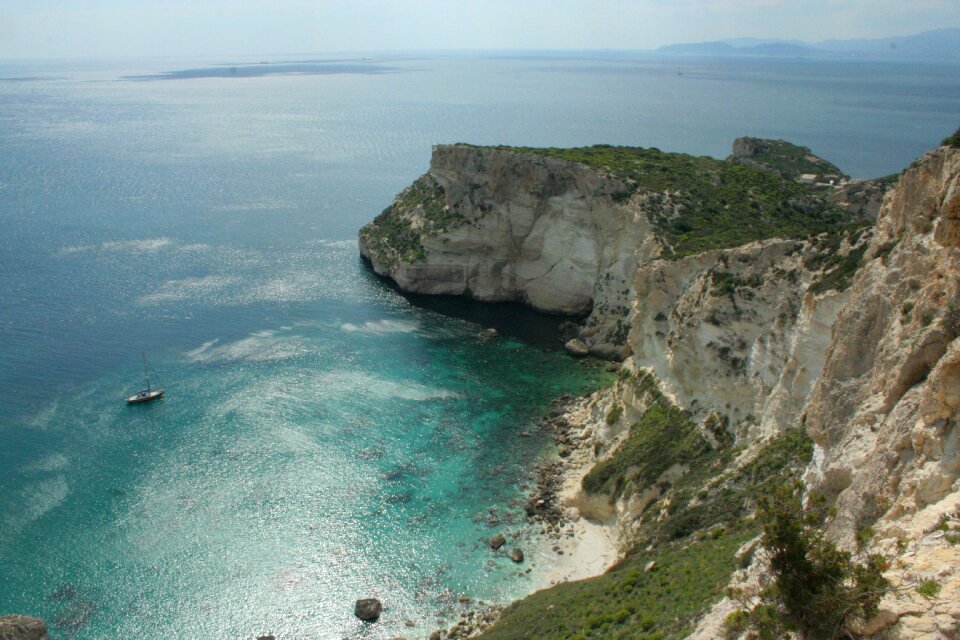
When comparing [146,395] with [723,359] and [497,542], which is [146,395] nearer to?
[497,542]

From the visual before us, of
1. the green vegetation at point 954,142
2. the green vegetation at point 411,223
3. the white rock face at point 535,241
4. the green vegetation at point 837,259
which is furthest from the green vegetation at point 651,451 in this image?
the green vegetation at point 411,223

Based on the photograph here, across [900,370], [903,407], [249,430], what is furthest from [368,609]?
[900,370]

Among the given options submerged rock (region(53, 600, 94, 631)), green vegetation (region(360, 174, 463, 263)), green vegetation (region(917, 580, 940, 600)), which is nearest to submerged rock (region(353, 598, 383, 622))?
submerged rock (region(53, 600, 94, 631))

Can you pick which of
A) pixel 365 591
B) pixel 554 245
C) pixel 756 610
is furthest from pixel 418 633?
pixel 554 245

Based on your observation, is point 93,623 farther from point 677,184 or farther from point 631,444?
point 677,184

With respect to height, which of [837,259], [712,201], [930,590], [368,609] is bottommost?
[368,609]

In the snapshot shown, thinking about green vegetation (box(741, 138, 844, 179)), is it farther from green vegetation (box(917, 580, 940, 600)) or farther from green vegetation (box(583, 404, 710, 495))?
green vegetation (box(917, 580, 940, 600))

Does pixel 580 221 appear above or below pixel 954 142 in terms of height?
below
